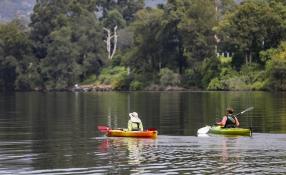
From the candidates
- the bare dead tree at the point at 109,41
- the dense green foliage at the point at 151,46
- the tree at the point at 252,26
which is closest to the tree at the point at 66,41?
the dense green foliage at the point at 151,46

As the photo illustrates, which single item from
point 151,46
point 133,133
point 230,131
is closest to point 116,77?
point 151,46

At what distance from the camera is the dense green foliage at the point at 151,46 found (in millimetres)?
130500

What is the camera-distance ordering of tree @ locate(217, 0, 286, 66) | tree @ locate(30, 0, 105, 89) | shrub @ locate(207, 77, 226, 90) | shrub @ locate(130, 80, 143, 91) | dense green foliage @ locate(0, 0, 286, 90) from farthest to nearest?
tree @ locate(30, 0, 105, 89)
shrub @ locate(130, 80, 143, 91)
shrub @ locate(207, 77, 226, 90)
dense green foliage @ locate(0, 0, 286, 90)
tree @ locate(217, 0, 286, 66)

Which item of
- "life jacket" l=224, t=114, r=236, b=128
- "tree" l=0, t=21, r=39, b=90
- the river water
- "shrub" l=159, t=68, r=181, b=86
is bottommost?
the river water

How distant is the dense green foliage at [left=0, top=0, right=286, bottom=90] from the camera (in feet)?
428

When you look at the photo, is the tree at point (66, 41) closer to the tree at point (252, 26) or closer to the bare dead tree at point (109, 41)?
the bare dead tree at point (109, 41)

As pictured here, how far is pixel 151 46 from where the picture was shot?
146m

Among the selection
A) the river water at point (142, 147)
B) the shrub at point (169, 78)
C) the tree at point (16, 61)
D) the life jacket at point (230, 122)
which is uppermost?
the tree at point (16, 61)

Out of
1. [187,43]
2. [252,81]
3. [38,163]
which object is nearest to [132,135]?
[38,163]

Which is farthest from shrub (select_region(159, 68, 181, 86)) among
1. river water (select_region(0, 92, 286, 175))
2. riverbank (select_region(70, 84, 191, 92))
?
river water (select_region(0, 92, 286, 175))

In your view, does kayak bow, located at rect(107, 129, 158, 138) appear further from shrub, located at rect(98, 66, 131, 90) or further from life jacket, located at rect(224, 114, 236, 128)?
shrub, located at rect(98, 66, 131, 90)

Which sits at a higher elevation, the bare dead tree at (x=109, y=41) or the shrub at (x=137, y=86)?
the bare dead tree at (x=109, y=41)

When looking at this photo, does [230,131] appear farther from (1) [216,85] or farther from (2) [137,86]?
(2) [137,86]

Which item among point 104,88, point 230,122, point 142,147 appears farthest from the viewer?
point 104,88
